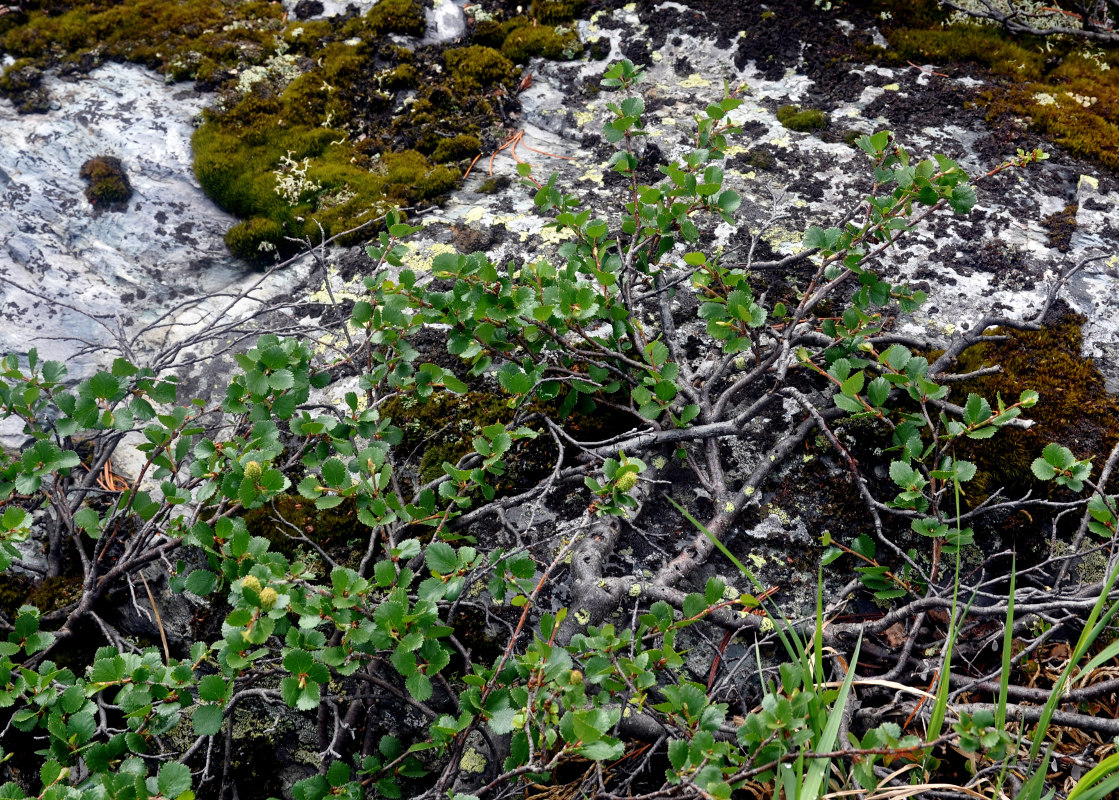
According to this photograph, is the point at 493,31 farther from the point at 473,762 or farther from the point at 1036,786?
the point at 1036,786

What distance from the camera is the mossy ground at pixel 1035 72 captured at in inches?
139

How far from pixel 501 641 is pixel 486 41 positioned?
3.65 metres

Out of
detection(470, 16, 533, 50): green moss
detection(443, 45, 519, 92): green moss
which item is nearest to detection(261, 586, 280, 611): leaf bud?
detection(443, 45, 519, 92): green moss

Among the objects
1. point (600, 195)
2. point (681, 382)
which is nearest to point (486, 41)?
point (600, 195)

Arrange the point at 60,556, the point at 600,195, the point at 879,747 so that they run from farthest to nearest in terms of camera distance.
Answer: the point at 600,195
the point at 60,556
the point at 879,747

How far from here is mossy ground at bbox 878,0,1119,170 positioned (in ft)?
11.6

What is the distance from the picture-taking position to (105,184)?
3740 millimetres

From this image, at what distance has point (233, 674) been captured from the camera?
1.94 metres

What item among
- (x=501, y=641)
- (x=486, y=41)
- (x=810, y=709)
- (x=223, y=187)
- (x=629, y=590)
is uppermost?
(x=486, y=41)

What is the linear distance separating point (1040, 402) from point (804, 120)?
1914 millimetres

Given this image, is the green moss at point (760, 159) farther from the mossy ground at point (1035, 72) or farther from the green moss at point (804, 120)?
the mossy ground at point (1035, 72)

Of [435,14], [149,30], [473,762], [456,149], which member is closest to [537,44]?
[435,14]

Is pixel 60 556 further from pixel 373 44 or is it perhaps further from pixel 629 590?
pixel 373 44

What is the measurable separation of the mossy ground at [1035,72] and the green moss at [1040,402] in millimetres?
1280
